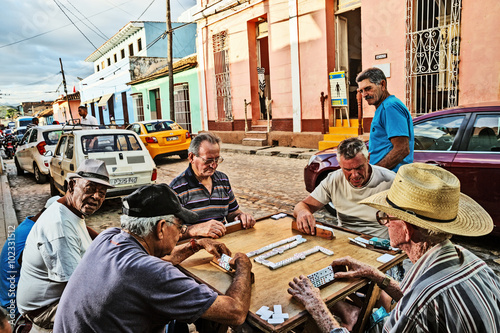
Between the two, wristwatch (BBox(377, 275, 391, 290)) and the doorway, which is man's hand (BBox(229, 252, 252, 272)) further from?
the doorway

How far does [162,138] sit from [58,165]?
183 inches

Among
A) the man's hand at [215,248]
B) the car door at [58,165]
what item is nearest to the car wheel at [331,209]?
the man's hand at [215,248]

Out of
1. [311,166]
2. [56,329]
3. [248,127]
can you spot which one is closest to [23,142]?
[248,127]

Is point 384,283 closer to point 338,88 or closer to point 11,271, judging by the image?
point 11,271

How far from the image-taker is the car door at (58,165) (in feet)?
23.5

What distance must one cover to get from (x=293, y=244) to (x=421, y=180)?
113cm

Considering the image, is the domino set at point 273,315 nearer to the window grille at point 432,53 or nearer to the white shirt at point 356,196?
the white shirt at point 356,196

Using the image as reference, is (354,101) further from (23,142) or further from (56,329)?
(56,329)

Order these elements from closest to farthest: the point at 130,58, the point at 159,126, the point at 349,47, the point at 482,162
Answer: the point at 482,162, the point at 159,126, the point at 349,47, the point at 130,58

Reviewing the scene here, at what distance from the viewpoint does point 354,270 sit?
6.78 feet

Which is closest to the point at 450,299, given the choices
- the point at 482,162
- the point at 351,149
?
the point at 351,149

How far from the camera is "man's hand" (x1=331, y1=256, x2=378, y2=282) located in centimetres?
202

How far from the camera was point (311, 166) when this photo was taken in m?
5.68

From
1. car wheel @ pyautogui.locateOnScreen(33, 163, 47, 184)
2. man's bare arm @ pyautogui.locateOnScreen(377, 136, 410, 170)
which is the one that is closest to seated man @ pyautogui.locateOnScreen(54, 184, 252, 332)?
man's bare arm @ pyautogui.locateOnScreen(377, 136, 410, 170)
